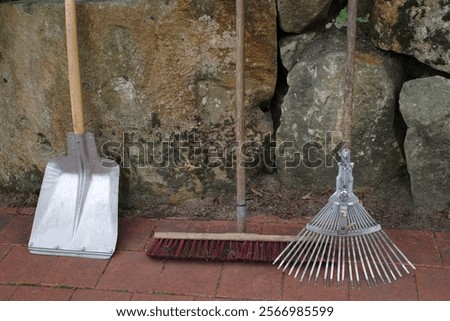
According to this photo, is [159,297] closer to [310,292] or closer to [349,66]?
[310,292]

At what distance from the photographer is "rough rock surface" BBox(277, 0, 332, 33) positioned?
8.36ft

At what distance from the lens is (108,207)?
8.81 feet

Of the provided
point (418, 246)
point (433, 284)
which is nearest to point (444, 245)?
point (418, 246)

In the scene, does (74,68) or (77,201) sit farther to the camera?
(77,201)

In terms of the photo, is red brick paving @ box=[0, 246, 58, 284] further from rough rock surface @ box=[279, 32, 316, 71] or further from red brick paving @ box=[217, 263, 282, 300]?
rough rock surface @ box=[279, 32, 316, 71]

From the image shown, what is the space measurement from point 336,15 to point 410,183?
2.76 ft

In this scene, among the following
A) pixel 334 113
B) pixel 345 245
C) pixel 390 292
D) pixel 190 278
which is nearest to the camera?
pixel 390 292

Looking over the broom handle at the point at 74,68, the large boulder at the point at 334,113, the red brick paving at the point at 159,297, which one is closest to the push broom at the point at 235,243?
the red brick paving at the point at 159,297

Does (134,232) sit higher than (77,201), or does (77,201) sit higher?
(77,201)

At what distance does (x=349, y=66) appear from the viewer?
2305mm

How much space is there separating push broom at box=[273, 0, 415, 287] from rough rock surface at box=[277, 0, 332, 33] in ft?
1.06

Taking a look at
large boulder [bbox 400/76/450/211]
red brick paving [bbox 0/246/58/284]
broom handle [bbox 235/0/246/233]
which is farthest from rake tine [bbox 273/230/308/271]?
red brick paving [bbox 0/246/58/284]

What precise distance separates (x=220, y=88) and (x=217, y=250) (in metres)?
0.72

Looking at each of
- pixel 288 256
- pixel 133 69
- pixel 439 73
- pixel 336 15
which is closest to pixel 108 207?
pixel 133 69
